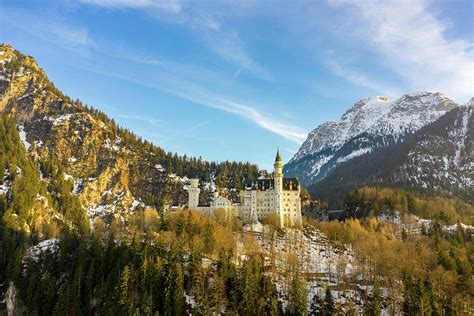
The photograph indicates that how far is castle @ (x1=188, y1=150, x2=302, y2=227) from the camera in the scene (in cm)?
15838

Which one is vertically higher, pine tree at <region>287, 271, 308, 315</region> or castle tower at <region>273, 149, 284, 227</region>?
castle tower at <region>273, 149, 284, 227</region>

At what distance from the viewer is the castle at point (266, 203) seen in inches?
6235

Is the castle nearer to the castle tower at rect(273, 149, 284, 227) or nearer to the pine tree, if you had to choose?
the castle tower at rect(273, 149, 284, 227)

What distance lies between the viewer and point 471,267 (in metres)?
113

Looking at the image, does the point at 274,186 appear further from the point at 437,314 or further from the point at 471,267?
the point at 437,314

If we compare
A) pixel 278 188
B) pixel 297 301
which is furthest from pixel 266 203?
pixel 297 301

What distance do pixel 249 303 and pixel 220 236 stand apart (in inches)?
1327

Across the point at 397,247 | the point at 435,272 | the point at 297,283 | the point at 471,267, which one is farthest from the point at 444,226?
the point at 297,283

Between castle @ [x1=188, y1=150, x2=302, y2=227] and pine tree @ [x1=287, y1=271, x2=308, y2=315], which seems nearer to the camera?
pine tree @ [x1=287, y1=271, x2=308, y2=315]

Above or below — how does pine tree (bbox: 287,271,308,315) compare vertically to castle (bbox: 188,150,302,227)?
below

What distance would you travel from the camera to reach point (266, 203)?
527ft

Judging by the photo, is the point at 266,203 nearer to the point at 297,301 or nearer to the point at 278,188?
the point at 278,188

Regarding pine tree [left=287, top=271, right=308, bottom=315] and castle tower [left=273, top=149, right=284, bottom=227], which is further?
castle tower [left=273, top=149, right=284, bottom=227]

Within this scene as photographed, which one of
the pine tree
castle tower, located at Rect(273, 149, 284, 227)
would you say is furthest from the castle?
the pine tree
